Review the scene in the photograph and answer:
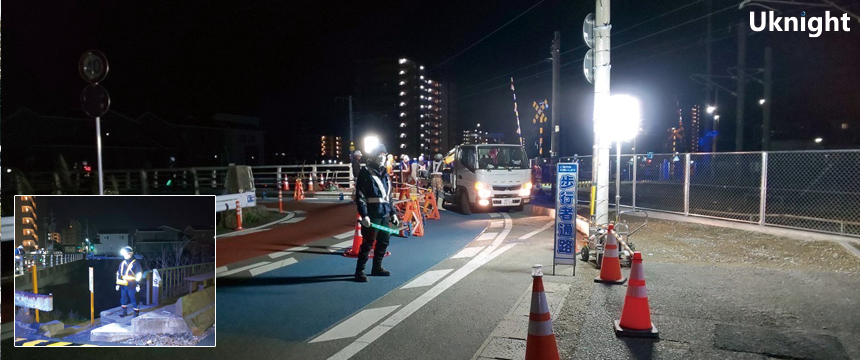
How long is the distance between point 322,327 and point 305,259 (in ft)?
12.9

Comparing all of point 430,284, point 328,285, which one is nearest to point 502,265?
point 430,284

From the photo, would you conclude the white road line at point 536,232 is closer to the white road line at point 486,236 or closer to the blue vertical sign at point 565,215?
the white road line at point 486,236

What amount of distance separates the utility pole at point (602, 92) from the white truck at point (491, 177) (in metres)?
6.50

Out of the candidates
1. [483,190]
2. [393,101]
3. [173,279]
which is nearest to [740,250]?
[483,190]

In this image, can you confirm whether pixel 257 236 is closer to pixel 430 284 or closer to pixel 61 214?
pixel 430 284

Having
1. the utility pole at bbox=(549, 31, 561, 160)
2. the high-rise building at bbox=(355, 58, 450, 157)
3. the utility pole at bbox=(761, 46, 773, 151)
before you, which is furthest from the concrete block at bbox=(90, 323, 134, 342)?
the high-rise building at bbox=(355, 58, 450, 157)

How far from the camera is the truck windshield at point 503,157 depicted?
15.8m

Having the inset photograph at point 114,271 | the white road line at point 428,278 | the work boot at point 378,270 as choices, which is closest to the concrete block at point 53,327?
Answer: the inset photograph at point 114,271

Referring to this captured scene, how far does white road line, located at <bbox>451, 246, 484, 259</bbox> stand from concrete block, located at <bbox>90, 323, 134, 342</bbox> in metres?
5.51

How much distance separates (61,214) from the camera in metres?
4.25

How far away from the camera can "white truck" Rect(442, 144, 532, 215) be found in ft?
50.6

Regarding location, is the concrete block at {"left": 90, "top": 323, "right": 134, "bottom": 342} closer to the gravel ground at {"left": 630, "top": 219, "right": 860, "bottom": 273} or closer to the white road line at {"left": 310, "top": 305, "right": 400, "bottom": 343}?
the white road line at {"left": 310, "top": 305, "right": 400, "bottom": 343}

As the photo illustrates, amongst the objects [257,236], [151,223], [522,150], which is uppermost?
[522,150]

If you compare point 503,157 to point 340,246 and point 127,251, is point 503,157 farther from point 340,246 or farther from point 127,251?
point 127,251
